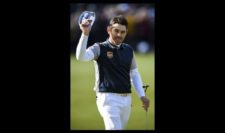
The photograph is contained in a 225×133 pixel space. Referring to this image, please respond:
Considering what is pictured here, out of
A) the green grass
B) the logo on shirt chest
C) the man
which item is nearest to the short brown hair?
the man

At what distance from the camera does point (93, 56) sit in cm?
1174

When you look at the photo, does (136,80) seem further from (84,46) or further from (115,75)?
(84,46)

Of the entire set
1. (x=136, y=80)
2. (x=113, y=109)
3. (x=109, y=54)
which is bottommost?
(x=113, y=109)

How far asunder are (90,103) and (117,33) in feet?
2.56

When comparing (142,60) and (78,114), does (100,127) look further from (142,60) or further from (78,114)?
(142,60)

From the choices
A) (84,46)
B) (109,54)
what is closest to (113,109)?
(109,54)

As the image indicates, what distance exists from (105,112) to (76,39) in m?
0.80

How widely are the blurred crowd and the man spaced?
0.33 feet

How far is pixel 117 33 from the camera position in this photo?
1188 centimetres

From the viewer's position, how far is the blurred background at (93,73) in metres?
12.0

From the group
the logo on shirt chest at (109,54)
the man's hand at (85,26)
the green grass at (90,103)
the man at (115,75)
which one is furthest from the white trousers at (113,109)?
the man's hand at (85,26)

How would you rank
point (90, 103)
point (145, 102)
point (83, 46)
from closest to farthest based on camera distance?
1. point (83, 46)
2. point (145, 102)
3. point (90, 103)

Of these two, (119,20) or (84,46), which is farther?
(119,20)

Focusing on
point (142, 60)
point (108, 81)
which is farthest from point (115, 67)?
point (142, 60)
